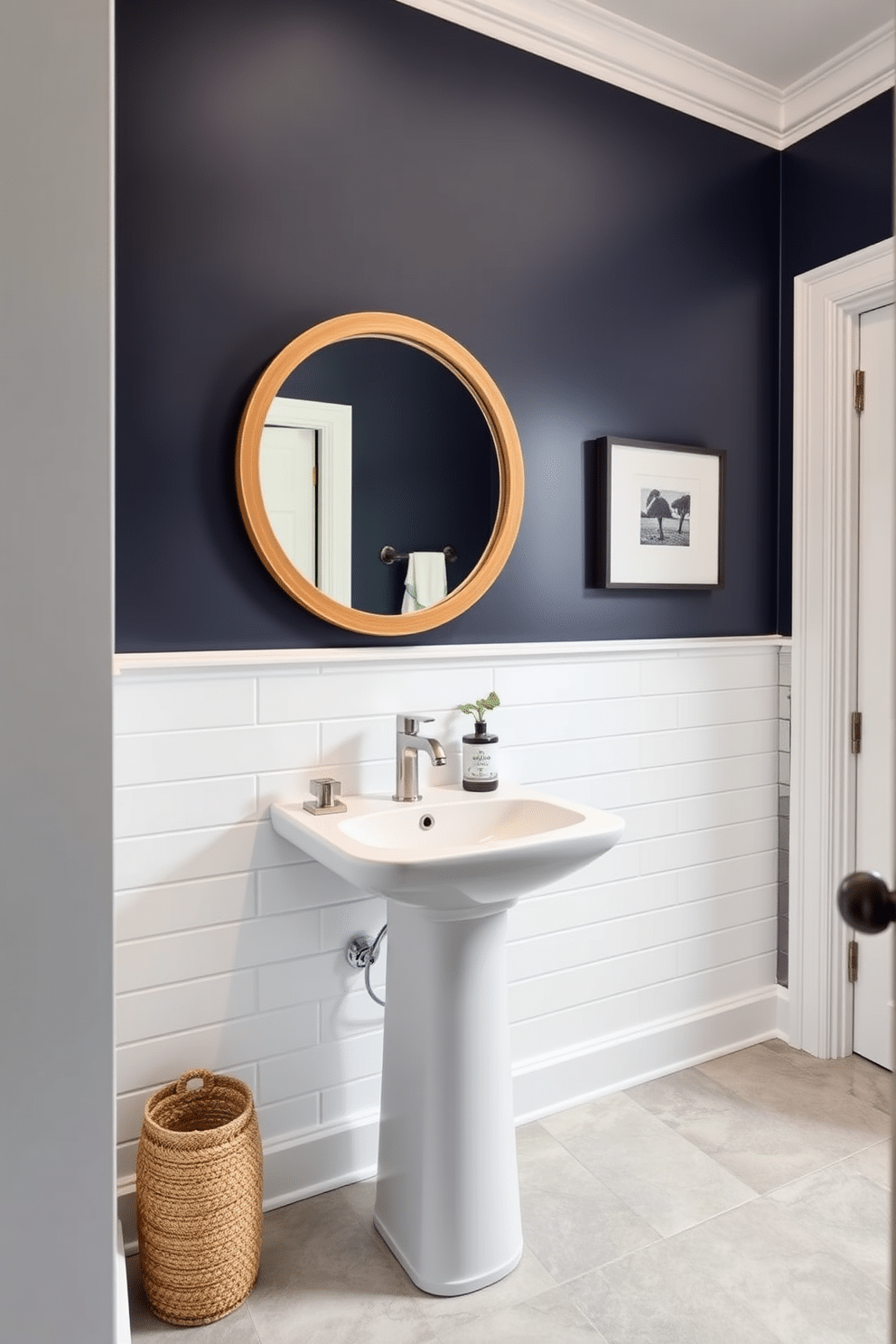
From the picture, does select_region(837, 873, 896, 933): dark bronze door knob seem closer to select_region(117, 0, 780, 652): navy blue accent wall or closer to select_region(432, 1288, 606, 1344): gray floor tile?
select_region(432, 1288, 606, 1344): gray floor tile

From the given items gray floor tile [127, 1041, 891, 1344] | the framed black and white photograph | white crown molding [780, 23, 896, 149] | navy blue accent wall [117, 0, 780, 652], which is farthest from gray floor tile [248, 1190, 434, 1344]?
white crown molding [780, 23, 896, 149]

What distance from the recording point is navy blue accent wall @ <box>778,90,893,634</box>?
7.63ft

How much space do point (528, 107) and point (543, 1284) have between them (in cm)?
253

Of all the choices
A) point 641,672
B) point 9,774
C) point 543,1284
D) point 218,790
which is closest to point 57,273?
point 9,774

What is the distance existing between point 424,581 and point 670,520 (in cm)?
77

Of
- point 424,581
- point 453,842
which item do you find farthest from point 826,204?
point 453,842

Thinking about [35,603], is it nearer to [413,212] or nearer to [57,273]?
[57,273]

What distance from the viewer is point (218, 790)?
A: 183cm

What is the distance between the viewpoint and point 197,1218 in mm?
1558

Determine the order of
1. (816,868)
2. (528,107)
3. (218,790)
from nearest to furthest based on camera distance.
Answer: (218,790), (528,107), (816,868)

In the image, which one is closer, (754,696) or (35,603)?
(35,603)

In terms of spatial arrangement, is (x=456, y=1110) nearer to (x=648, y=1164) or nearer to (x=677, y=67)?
(x=648, y=1164)

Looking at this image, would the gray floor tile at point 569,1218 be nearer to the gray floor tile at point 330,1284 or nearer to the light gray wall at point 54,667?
the gray floor tile at point 330,1284

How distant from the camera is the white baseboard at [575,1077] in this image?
1900mm
